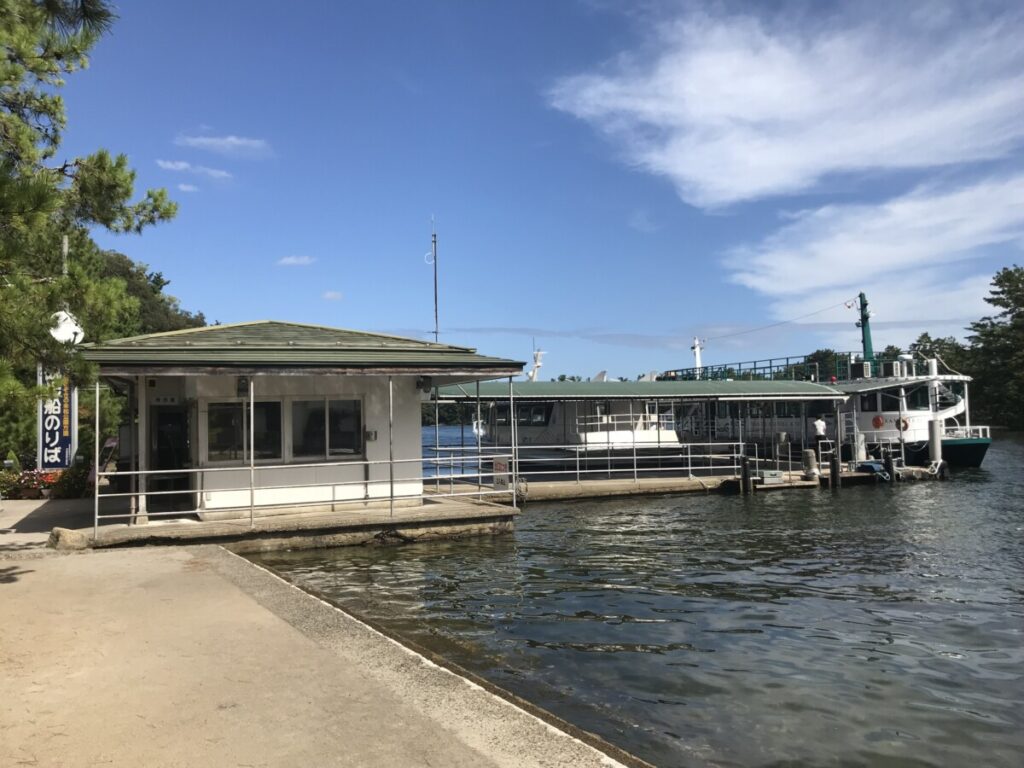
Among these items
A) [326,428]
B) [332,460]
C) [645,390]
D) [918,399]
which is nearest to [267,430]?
[326,428]

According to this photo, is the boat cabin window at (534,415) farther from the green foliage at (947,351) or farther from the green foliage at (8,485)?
the green foliage at (947,351)

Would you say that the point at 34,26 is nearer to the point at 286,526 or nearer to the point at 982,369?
the point at 286,526

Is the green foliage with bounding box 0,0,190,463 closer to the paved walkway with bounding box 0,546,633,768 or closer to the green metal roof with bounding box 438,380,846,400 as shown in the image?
the paved walkway with bounding box 0,546,633,768

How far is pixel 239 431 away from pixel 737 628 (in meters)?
9.74

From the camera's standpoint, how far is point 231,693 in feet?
17.6

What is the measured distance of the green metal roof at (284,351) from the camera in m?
12.7

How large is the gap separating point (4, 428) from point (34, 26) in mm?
10498

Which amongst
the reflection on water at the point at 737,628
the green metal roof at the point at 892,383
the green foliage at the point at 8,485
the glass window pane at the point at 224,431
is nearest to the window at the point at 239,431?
the glass window pane at the point at 224,431

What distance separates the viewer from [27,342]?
305 inches

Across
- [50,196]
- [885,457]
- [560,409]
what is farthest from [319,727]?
[885,457]

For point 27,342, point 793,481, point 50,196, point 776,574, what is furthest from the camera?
point 793,481

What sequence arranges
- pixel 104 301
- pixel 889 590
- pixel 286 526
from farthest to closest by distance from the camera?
pixel 286 526 < pixel 889 590 < pixel 104 301

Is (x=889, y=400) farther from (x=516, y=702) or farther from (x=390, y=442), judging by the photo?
(x=516, y=702)

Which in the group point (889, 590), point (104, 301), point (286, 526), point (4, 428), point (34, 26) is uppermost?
point (34, 26)
